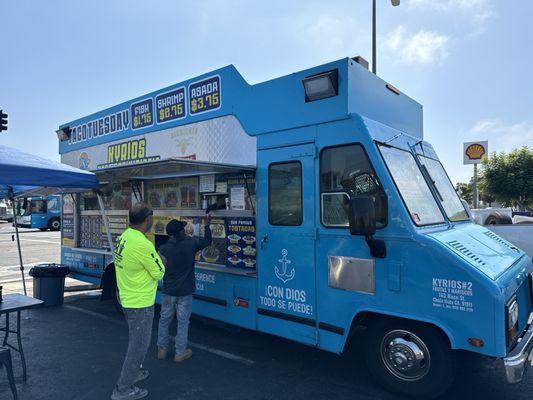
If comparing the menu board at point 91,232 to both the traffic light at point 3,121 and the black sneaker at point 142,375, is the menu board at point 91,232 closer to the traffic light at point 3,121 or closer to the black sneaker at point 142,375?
the black sneaker at point 142,375

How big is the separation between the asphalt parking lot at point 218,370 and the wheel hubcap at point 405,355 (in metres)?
0.30

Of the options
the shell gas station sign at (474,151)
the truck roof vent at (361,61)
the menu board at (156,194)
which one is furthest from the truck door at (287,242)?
the shell gas station sign at (474,151)

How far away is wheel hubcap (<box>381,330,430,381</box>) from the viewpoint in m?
3.49

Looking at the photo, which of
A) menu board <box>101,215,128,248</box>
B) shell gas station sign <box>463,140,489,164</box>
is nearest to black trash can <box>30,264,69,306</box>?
menu board <box>101,215,128,248</box>

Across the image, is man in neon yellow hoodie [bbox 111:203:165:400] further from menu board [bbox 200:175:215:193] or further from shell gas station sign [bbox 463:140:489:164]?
shell gas station sign [bbox 463:140:489:164]

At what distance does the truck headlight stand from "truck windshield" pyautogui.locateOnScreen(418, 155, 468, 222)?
1062 mm

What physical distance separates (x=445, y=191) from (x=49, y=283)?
648cm

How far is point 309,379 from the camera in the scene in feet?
13.4

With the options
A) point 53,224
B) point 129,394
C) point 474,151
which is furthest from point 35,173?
point 53,224

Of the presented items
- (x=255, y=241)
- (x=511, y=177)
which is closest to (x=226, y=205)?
(x=255, y=241)

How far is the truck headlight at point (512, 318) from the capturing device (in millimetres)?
3162

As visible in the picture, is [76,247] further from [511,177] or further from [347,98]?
[511,177]

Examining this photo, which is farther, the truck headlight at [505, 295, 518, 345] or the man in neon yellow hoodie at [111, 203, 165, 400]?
the man in neon yellow hoodie at [111, 203, 165, 400]

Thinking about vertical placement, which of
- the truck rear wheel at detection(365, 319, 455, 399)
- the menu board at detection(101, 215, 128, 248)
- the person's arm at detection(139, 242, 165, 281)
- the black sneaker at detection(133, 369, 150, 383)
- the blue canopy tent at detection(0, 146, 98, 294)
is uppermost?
the blue canopy tent at detection(0, 146, 98, 294)
